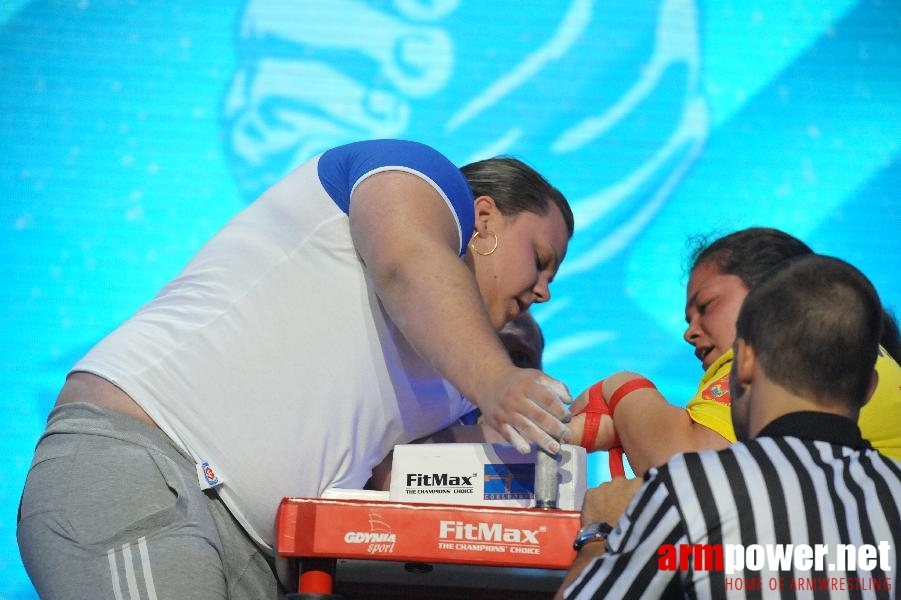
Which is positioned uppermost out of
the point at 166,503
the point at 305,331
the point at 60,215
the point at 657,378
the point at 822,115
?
the point at 822,115

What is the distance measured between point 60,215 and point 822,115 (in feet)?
7.87

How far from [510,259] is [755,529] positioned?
636 mm

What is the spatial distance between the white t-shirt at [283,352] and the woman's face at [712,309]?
865 mm

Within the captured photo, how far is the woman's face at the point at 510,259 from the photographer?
58.9 inches

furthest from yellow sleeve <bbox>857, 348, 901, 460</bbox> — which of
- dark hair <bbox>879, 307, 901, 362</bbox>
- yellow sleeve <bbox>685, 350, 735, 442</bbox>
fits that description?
dark hair <bbox>879, 307, 901, 362</bbox>

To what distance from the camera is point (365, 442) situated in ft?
Result: 4.30

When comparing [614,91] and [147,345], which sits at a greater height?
[614,91]

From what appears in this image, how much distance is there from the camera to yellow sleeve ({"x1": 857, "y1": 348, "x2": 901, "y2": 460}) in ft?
5.17

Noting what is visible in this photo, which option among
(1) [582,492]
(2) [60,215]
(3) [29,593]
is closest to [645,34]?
(2) [60,215]

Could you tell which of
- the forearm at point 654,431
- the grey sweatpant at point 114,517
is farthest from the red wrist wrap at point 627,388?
the grey sweatpant at point 114,517

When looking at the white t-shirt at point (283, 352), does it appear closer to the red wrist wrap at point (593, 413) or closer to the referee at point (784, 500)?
the referee at point (784, 500)

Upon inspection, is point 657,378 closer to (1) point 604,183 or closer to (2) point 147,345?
(1) point 604,183

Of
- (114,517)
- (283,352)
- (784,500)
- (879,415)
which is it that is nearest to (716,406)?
(879,415)

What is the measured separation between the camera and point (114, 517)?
1.08 meters
